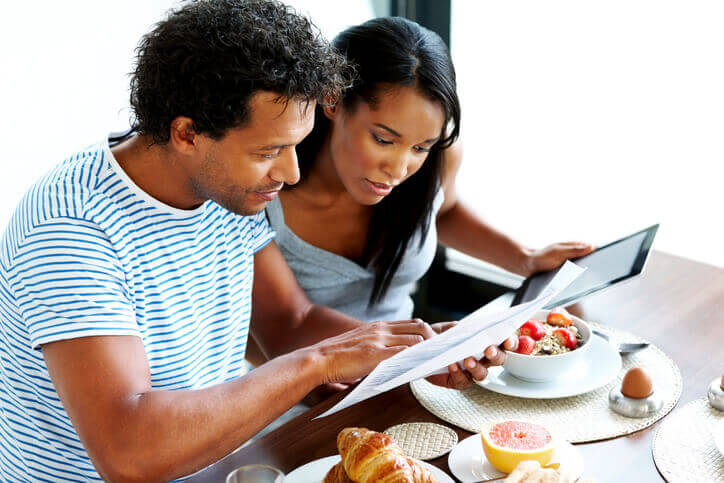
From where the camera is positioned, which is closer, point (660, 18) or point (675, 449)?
point (675, 449)

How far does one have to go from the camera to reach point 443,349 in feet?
3.73

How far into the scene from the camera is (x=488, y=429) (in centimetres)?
113

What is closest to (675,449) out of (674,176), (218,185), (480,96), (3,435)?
(218,185)

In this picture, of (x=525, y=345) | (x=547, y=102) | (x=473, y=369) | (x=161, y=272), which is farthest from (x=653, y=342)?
(x=547, y=102)

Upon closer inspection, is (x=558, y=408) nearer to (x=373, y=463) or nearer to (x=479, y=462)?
(x=479, y=462)

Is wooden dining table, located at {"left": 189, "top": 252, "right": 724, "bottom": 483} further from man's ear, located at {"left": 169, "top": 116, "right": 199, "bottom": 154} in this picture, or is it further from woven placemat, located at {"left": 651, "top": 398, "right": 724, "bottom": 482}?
man's ear, located at {"left": 169, "top": 116, "right": 199, "bottom": 154}

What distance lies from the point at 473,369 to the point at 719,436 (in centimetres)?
37

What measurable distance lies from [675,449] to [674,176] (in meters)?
1.56

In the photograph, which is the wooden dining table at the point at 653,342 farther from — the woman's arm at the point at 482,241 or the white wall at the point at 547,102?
the white wall at the point at 547,102

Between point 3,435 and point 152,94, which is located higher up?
point 152,94

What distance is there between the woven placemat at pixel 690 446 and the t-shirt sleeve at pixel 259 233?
77 cm

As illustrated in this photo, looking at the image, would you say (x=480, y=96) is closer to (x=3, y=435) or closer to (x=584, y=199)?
(x=584, y=199)

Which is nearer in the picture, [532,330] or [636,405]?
[636,405]

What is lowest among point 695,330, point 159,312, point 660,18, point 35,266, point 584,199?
point 584,199
